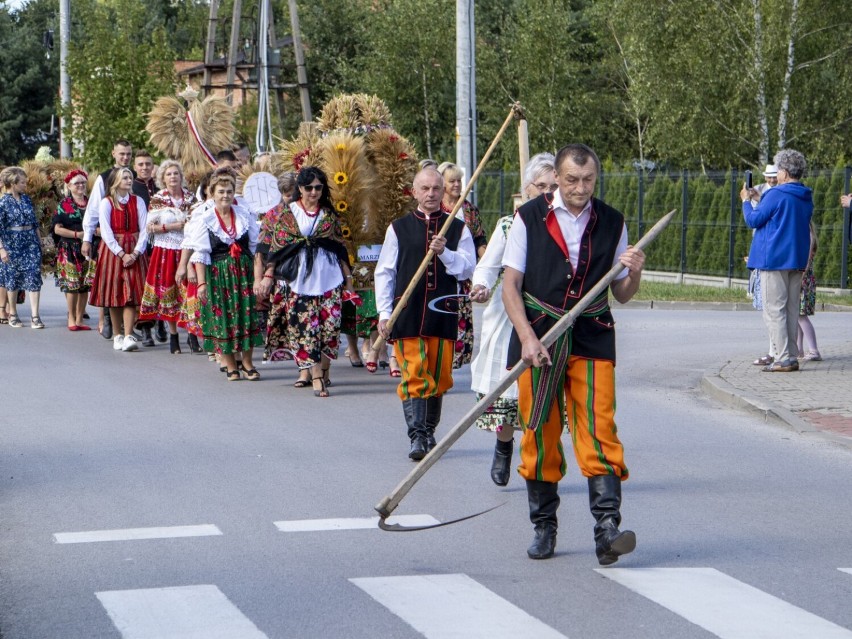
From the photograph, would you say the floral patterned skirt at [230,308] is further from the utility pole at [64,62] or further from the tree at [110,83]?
the utility pole at [64,62]

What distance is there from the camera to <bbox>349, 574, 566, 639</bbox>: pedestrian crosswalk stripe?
17.5 ft

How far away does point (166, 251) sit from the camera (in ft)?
51.8

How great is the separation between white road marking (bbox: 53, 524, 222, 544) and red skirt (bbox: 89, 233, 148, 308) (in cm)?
911

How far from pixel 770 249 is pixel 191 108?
299 inches

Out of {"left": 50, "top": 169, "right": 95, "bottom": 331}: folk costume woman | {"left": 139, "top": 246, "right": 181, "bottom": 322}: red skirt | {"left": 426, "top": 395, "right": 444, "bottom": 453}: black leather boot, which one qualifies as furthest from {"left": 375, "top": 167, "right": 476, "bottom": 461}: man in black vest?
{"left": 50, "top": 169, "right": 95, "bottom": 331}: folk costume woman

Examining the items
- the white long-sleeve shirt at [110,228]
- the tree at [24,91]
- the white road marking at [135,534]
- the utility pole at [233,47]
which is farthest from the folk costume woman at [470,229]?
the tree at [24,91]

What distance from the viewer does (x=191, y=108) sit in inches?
701

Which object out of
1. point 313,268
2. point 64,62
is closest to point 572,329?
point 313,268

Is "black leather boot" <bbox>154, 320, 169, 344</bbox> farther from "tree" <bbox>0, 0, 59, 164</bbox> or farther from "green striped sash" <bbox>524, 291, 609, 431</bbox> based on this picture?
"tree" <bbox>0, 0, 59, 164</bbox>

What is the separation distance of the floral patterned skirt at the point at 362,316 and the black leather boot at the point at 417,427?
4.37 metres

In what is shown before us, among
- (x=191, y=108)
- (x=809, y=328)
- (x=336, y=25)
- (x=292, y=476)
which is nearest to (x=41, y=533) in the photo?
(x=292, y=476)

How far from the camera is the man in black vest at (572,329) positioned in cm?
649

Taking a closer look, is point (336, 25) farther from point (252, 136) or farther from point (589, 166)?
point (589, 166)

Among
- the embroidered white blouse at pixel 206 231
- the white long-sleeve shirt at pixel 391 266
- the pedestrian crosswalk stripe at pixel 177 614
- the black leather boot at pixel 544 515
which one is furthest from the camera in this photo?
the embroidered white blouse at pixel 206 231
